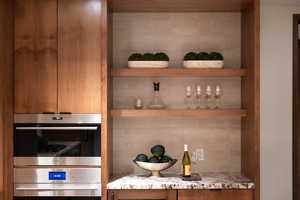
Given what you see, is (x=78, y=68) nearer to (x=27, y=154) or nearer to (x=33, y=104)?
(x=33, y=104)

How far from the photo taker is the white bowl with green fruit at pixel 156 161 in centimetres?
315

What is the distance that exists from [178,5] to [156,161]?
1.33 m

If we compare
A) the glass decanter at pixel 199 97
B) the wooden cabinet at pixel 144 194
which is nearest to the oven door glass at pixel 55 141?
the wooden cabinet at pixel 144 194

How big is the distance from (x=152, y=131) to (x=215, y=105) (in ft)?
2.03

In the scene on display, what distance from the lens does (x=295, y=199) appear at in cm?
346

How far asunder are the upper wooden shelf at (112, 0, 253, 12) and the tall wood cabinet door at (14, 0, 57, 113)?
63 centimetres

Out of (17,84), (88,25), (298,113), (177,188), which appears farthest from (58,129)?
(298,113)

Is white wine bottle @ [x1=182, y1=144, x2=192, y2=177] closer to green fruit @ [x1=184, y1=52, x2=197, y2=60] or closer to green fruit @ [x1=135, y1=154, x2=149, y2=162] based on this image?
green fruit @ [x1=135, y1=154, x2=149, y2=162]

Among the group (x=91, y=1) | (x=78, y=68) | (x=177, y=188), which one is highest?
(x=91, y=1)

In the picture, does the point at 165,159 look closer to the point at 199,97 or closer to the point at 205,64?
the point at 199,97

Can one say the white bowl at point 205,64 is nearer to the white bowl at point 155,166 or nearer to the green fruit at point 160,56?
the green fruit at point 160,56

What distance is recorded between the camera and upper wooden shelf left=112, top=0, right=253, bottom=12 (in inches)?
123

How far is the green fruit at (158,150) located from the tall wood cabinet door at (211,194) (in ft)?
1.26

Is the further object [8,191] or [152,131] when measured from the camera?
[152,131]
